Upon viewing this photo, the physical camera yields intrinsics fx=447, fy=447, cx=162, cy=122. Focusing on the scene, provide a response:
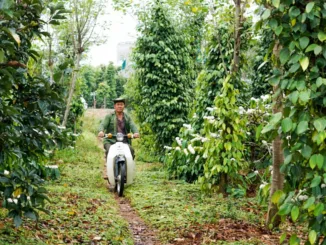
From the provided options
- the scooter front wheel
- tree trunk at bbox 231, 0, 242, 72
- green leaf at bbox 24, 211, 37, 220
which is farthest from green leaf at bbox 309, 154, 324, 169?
the scooter front wheel

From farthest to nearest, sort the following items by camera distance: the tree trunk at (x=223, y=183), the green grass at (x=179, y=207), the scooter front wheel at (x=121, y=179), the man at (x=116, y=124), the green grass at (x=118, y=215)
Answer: the man at (x=116, y=124), the scooter front wheel at (x=121, y=179), the tree trunk at (x=223, y=183), the green grass at (x=179, y=207), the green grass at (x=118, y=215)

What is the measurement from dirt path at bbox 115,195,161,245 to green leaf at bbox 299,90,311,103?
9.03 feet

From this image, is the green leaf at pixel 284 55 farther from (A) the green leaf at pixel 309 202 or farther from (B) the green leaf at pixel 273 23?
(A) the green leaf at pixel 309 202

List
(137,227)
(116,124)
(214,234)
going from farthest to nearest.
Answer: (116,124) → (137,227) → (214,234)

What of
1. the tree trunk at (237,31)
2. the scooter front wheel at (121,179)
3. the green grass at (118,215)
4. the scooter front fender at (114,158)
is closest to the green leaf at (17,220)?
the green grass at (118,215)

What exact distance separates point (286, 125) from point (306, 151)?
0.65 feet

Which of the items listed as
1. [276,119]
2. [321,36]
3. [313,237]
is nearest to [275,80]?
[276,119]

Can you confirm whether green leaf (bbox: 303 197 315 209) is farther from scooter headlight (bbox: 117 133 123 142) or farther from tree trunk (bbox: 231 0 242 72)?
scooter headlight (bbox: 117 133 123 142)

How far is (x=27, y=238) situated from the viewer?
4195 mm

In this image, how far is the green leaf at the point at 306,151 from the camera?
2.71 meters

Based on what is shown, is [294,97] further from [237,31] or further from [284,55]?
[237,31]

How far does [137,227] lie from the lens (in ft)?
18.5

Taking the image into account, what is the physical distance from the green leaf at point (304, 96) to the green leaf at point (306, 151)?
0.96ft

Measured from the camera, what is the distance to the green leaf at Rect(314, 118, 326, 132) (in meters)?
2.61
